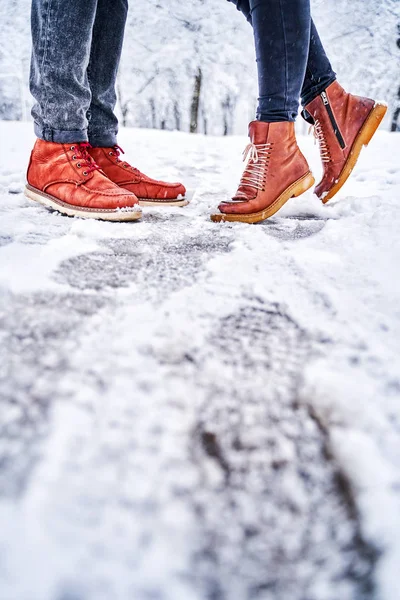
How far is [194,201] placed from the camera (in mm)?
1733

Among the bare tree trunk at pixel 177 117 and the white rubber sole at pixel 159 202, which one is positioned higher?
the bare tree trunk at pixel 177 117

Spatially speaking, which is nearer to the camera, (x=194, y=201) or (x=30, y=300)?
(x=30, y=300)

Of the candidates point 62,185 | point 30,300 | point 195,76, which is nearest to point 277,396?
point 30,300

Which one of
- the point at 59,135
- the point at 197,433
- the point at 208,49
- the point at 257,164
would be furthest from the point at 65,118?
the point at 208,49

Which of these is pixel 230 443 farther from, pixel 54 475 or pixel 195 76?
pixel 195 76

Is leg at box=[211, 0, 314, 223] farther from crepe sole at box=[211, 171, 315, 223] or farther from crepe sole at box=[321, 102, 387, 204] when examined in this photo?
crepe sole at box=[321, 102, 387, 204]

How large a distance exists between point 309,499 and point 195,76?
14333 mm

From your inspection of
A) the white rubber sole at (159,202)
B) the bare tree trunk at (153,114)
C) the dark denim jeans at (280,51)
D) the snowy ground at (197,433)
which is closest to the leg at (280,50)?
the dark denim jeans at (280,51)

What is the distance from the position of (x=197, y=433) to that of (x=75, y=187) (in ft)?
3.74

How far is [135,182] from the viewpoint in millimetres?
1603

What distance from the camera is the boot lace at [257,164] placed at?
1283 millimetres

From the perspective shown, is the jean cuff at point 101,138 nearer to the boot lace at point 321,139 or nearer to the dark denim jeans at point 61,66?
the dark denim jeans at point 61,66

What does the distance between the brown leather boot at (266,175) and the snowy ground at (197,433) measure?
1.83 feet

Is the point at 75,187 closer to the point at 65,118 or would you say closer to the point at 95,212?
the point at 95,212
